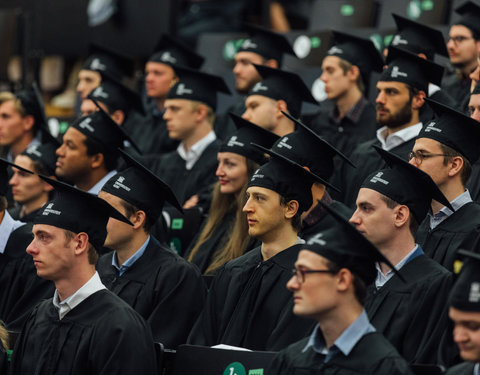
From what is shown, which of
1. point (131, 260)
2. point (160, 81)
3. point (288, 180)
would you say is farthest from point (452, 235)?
point (160, 81)

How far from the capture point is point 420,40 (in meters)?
8.04

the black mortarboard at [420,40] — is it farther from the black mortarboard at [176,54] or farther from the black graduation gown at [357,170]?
the black mortarboard at [176,54]

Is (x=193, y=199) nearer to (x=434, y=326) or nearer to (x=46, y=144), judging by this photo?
(x=46, y=144)

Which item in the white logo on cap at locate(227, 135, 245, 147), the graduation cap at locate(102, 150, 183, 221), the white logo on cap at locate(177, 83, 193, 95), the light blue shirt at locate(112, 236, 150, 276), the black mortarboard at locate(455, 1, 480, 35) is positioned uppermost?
the black mortarboard at locate(455, 1, 480, 35)

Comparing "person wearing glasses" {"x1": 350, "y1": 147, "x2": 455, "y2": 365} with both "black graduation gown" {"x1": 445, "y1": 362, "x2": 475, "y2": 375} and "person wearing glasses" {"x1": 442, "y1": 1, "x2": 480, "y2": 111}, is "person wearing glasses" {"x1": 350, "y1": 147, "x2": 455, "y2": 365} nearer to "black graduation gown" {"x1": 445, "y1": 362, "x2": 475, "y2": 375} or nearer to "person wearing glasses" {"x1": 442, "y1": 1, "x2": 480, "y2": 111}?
"black graduation gown" {"x1": 445, "y1": 362, "x2": 475, "y2": 375}

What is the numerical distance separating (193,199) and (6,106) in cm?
241

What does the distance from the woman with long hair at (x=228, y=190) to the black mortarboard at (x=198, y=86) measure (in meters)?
1.72

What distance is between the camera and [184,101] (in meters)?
8.52

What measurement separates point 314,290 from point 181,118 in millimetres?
4463

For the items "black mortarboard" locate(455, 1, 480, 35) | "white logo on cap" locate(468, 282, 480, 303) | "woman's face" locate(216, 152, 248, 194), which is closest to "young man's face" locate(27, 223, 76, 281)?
"woman's face" locate(216, 152, 248, 194)

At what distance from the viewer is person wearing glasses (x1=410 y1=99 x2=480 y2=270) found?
5.52 meters

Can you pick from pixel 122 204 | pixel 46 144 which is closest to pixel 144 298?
pixel 122 204

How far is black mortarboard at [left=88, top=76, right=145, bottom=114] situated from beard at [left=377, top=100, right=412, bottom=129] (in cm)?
305

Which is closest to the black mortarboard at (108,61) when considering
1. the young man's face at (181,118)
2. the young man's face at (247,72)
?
the young man's face at (247,72)
